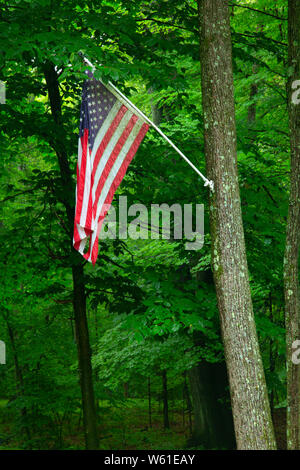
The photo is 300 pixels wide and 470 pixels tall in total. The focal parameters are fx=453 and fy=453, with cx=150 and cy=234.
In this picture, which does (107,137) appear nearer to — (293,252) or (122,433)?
(293,252)

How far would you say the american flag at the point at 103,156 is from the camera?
177 inches

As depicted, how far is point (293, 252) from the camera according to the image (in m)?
5.36

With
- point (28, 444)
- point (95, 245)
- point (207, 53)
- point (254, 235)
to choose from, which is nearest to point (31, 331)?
point (28, 444)

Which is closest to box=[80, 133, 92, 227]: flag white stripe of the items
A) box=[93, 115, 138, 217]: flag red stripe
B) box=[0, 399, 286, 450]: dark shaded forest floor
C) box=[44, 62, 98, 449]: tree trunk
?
box=[93, 115, 138, 217]: flag red stripe

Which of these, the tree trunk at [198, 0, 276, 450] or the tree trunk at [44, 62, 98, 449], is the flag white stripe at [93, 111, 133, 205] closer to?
the tree trunk at [198, 0, 276, 450]

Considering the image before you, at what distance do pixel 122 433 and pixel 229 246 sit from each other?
11.1 m

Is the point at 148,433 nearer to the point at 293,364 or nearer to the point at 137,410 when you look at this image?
the point at 137,410

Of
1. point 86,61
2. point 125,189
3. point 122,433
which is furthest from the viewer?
point 122,433

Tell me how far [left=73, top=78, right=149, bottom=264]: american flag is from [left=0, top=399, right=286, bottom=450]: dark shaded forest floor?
7.96 meters

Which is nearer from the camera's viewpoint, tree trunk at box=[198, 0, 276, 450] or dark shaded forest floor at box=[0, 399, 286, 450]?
tree trunk at box=[198, 0, 276, 450]

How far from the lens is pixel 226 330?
452 cm

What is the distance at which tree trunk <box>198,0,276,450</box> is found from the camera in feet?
14.4

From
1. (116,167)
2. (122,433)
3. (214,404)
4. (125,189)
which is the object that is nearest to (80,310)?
(125,189)

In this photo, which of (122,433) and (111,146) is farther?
(122,433)
